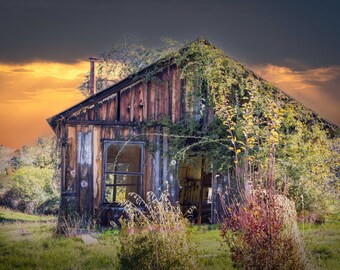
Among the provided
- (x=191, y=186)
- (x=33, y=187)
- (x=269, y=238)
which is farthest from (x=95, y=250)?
(x=33, y=187)

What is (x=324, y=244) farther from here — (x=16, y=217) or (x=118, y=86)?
(x=16, y=217)

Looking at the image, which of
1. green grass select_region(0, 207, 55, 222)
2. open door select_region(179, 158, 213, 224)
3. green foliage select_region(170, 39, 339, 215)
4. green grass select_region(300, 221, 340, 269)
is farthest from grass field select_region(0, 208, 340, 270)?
green grass select_region(0, 207, 55, 222)

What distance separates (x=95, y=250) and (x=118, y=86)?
4870mm

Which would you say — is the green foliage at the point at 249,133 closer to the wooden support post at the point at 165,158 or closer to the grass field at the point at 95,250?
the wooden support post at the point at 165,158

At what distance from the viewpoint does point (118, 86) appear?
12.7 m

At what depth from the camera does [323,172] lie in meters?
11.4

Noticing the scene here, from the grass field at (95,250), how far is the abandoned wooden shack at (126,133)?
126 cm

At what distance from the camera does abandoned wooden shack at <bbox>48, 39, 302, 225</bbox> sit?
12430 mm

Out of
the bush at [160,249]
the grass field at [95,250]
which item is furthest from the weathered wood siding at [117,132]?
the bush at [160,249]

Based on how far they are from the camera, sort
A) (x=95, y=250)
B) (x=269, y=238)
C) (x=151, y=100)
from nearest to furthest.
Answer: (x=269, y=238)
(x=95, y=250)
(x=151, y=100)

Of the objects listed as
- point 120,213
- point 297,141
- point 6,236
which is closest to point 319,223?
point 297,141

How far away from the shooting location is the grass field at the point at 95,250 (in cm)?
823

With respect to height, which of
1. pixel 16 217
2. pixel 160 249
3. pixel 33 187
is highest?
pixel 33 187

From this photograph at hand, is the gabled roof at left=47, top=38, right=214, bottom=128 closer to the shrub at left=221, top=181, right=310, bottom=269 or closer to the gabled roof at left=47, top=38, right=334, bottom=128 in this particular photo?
the gabled roof at left=47, top=38, right=334, bottom=128
